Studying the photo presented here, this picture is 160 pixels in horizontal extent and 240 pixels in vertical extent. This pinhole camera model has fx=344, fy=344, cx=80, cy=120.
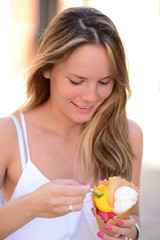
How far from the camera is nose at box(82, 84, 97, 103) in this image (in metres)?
2.05

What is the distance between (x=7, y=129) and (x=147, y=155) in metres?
4.10

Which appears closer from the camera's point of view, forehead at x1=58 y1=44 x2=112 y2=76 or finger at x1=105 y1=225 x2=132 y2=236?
finger at x1=105 y1=225 x2=132 y2=236

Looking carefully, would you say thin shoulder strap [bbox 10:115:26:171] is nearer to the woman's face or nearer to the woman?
the woman

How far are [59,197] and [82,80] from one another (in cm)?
74

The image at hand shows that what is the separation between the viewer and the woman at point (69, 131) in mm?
2021

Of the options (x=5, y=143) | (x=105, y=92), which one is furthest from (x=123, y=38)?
(x=5, y=143)

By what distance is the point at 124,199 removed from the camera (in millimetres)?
1849

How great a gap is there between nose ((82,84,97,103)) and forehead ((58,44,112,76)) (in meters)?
0.08

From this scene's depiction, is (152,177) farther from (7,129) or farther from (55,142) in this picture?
(7,129)

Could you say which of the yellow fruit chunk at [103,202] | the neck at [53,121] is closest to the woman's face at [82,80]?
the neck at [53,121]

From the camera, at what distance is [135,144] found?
2.56m

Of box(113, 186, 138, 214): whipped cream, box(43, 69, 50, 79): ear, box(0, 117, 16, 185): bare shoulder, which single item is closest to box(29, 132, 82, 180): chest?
box(0, 117, 16, 185): bare shoulder

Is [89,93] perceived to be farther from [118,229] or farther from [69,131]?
[118,229]

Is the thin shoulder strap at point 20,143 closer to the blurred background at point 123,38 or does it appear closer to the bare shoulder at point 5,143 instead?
the bare shoulder at point 5,143
